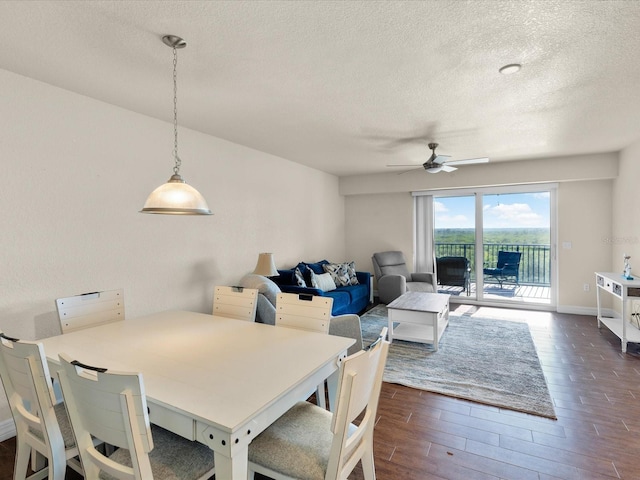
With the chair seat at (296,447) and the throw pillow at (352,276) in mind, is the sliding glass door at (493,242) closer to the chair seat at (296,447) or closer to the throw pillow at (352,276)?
the throw pillow at (352,276)

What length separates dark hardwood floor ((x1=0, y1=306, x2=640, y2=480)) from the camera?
6.64 feet

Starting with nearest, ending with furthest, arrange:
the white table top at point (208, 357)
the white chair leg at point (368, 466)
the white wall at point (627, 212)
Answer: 1. the white table top at point (208, 357)
2. the white chair leg at point (368, 466)
3. the white wall at point (627, 212)

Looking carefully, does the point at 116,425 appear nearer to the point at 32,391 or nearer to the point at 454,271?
the point at 32,391

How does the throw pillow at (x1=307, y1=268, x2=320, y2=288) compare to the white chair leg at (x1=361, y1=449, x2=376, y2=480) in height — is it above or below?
above

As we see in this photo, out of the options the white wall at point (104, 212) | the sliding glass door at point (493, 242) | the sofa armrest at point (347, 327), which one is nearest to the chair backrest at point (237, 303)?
the sofa armrest at point (347, 327)

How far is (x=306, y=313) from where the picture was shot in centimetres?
240

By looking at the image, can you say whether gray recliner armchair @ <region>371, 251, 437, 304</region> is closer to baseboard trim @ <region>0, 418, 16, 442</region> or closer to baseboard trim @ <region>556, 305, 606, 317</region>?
baseboard trim @ <region>556, 305, 606, 317</region>

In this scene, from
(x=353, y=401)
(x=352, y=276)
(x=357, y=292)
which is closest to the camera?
(x=353, y=401)

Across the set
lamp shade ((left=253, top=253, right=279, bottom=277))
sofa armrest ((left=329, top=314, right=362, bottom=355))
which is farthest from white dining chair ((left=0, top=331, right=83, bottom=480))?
lamp shade ((left=253, top=253, right=279, bottom=277))

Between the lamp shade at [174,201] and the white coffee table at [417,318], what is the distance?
2.85m

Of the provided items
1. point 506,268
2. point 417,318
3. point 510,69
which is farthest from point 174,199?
point 506,268

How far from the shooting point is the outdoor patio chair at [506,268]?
6.02 m

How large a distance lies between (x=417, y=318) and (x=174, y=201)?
10.1 feet

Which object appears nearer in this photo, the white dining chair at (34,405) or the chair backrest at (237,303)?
the white dining chair at (34,405)
